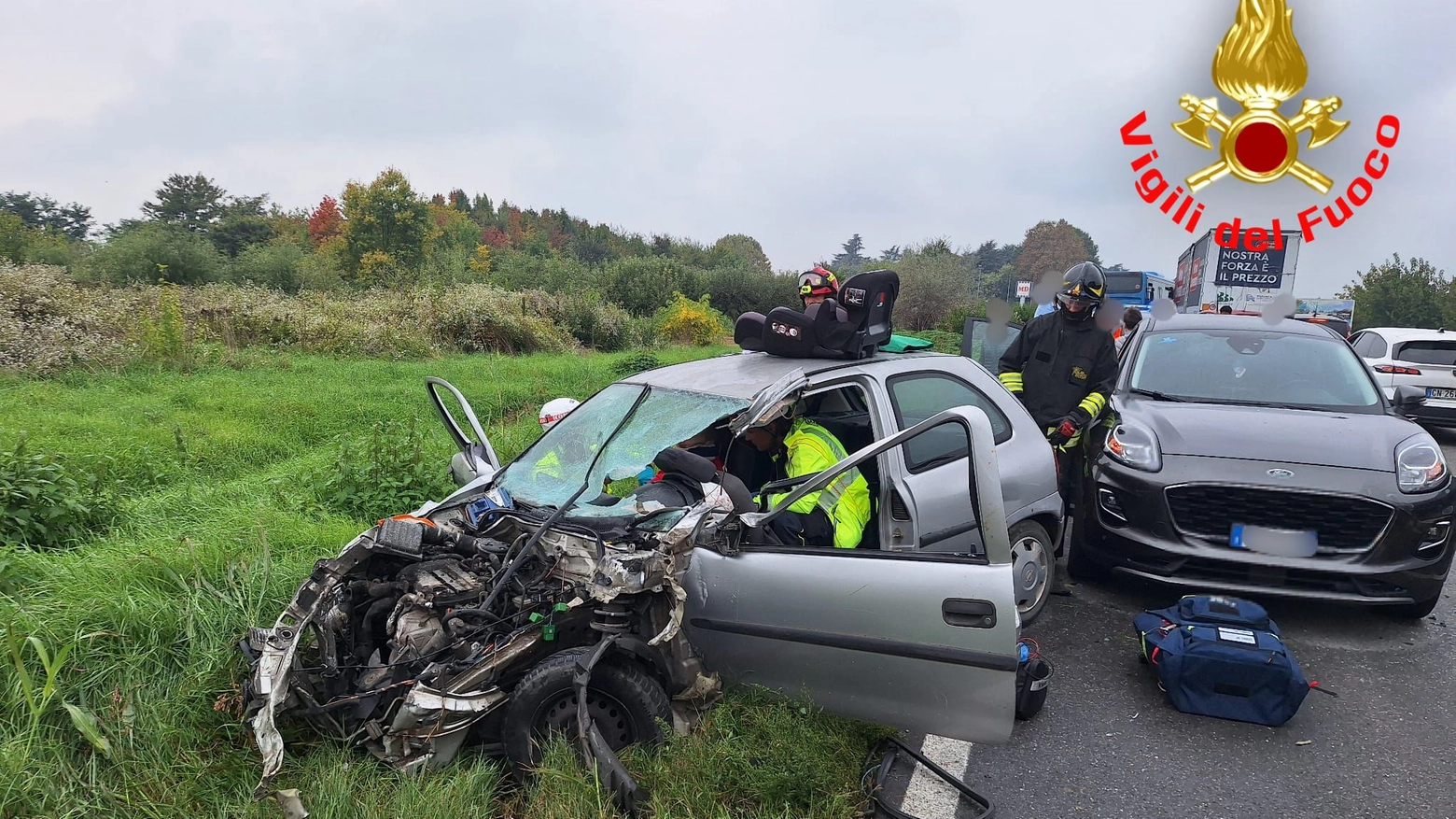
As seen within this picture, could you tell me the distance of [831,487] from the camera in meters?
3.19

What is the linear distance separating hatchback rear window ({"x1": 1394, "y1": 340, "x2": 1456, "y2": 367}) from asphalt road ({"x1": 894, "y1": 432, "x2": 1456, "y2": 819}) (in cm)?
791

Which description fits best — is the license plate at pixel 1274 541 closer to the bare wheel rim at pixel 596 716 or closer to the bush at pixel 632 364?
the bare wheel rim at pixel 596 716

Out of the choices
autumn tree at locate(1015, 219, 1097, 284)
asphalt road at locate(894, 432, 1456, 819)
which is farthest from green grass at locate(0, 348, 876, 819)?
autumn tree at locate(1015, 219, 1097, 284)

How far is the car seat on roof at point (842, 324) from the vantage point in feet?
12.5

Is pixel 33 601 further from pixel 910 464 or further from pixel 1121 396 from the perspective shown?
pixel 1121 396

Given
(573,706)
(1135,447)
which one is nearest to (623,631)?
(573,706)

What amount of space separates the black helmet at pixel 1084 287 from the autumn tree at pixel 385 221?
3494cm

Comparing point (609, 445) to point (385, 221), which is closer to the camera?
point (609, 445)

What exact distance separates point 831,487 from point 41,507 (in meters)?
4.38

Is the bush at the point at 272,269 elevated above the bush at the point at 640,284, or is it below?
above

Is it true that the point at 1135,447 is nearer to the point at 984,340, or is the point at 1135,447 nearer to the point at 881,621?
the point at 984,340

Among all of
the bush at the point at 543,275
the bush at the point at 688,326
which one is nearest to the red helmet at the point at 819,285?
the bush at the point at 688,326

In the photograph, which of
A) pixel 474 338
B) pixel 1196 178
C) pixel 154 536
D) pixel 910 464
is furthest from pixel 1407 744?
pixel 474 338

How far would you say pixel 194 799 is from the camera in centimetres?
240
